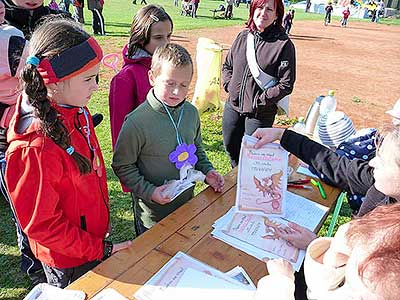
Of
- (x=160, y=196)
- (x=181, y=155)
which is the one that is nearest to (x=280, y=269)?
(x=160, y=196)

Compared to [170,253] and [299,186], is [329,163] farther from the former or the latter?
[170,253]

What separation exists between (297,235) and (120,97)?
4.73 feet

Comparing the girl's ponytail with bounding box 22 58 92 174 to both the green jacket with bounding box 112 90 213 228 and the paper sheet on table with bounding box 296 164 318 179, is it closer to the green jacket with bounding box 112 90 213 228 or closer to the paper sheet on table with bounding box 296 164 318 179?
the green jacket with bounding box 112 90 213 228

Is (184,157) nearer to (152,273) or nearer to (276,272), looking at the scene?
(152,273)

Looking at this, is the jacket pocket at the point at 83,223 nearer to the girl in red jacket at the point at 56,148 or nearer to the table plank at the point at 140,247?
the girl in red jacket at the point at 56,148

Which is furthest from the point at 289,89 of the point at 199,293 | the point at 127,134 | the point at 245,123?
the point at 199,293

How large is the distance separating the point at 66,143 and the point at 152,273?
2.00 ft

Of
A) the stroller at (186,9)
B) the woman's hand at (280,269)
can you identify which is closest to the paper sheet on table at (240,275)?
the woman's hand at (280,269)

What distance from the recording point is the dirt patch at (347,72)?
24.0 ft

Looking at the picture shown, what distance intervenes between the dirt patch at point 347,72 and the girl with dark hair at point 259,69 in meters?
1.62

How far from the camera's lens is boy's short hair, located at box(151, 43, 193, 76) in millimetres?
1868

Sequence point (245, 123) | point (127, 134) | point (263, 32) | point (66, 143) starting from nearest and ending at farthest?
point (66, 143) < point (127, 134) < point (263, 32) < point (245, 123)

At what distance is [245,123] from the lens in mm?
3508

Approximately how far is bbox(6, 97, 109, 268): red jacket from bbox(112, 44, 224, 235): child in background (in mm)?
247
